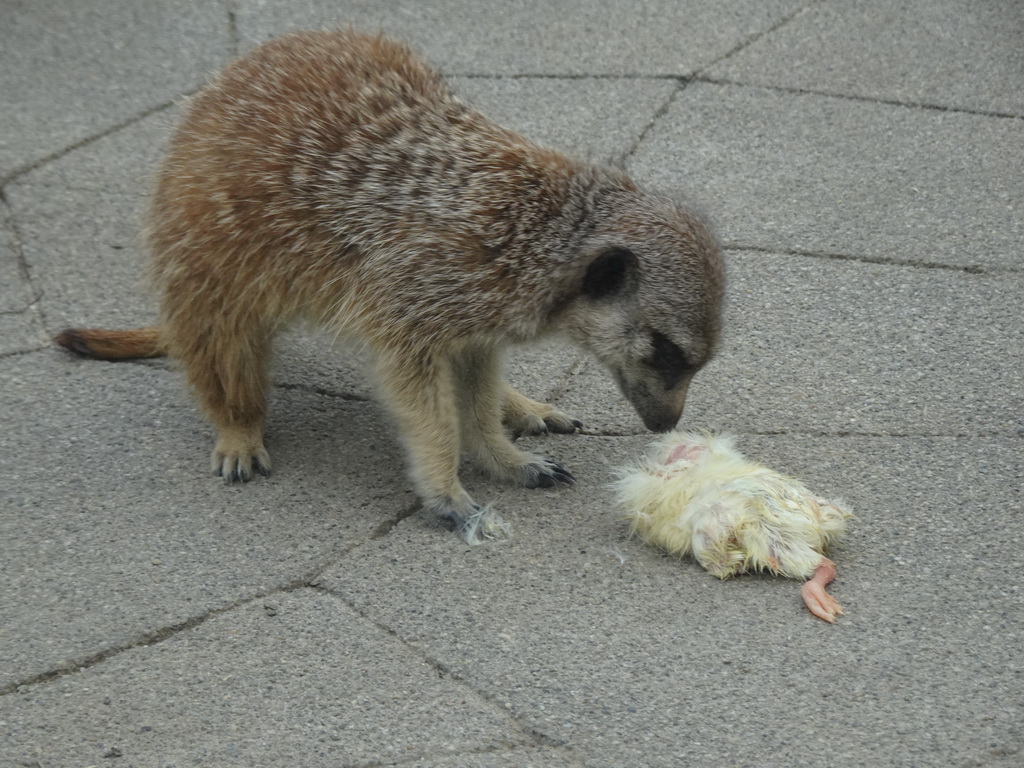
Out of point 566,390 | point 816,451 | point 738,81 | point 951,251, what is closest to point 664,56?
point 738,81

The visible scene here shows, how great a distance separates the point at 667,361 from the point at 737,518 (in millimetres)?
603

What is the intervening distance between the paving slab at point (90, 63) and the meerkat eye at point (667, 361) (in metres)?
3.95

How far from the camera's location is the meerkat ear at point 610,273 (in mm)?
4070

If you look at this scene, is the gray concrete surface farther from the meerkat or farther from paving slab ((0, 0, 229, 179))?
the meerkat

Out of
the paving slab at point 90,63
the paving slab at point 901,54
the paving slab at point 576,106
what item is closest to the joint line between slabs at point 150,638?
the paving slab at point 576,106


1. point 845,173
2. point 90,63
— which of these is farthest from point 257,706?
point 90,63

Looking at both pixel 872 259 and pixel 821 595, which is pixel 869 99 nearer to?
pixel 872 259

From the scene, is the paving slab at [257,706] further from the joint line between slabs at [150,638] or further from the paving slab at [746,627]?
the paving slab at [746,627]

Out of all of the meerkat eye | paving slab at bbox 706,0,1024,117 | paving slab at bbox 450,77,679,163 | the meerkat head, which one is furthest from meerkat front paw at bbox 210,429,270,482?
paving slab at bbox 706,0,1024,117

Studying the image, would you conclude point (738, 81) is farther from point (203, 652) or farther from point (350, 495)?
point (203, 652)

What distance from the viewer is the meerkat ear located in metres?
4.07

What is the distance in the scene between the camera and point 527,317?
418 centimetres

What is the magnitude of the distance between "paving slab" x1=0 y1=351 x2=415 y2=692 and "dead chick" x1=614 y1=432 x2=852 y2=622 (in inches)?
36.0

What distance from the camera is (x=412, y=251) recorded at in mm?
4152
